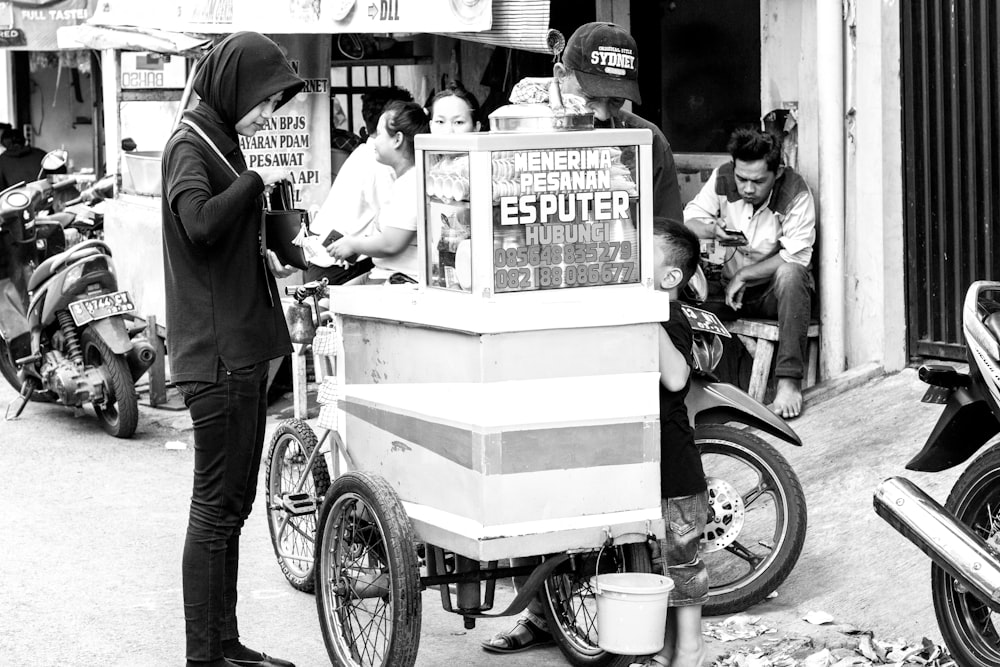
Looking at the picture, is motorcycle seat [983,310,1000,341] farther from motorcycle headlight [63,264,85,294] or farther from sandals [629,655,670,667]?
motorcycle headlight [63,264,85,294]

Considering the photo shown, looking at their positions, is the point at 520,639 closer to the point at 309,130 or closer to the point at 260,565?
the point at 260,565

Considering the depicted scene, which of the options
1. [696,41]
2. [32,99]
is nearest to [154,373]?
[696,41]

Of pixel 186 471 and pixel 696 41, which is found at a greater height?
pixel 696 41

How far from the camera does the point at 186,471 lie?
7848mm

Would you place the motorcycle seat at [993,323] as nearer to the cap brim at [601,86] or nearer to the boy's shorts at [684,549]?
the boy's shorts at [684,549]

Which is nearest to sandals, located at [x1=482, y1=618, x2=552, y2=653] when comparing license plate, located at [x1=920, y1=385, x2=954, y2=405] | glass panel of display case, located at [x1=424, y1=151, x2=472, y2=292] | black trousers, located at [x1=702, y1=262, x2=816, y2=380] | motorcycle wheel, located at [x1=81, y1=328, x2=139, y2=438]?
glass panel of display case, located at [x1=424, y1=151, x2=472, y2=292]

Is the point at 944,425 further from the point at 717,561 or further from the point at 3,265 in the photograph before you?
the point at 3,265

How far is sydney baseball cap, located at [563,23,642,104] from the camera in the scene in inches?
199

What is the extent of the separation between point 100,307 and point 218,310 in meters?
4.55

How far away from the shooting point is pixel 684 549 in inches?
171

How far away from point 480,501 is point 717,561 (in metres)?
2.15

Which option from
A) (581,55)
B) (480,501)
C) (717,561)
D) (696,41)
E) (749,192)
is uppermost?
(696,41)

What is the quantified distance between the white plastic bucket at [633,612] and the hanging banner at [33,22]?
15.5m

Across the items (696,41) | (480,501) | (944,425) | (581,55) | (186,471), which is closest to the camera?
(480,501)
